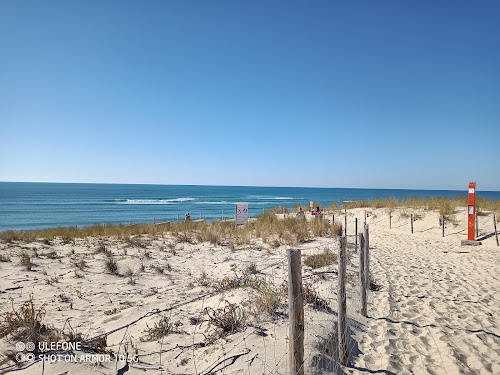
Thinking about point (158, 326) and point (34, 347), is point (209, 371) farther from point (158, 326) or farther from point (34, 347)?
point (34, 347)

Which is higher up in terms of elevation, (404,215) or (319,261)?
(404,215)

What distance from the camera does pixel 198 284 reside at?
23.3ft

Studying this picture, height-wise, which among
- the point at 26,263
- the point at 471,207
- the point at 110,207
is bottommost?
the point at 110,207

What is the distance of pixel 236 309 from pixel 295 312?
2484mm

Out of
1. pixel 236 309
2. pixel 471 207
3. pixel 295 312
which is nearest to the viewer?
pixel 295 312

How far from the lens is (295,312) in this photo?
2865mm

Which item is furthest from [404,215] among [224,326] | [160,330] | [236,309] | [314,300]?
[160,330]

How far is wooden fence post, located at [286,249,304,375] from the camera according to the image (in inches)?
110

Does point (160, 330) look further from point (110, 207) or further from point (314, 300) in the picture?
point (110, 207)

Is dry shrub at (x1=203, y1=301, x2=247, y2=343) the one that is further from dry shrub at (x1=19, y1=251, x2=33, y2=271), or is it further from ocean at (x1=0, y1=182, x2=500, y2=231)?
ocean at (x1=0, y1=182, x2=500, y2=231)

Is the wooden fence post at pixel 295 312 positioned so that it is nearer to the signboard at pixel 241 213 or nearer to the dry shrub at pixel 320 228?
the dry shrub at pixel 320 228

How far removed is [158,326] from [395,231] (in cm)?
1601

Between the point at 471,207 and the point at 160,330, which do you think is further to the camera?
the point at 471,207

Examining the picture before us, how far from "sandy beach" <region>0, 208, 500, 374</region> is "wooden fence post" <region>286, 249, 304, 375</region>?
22.1 inches
